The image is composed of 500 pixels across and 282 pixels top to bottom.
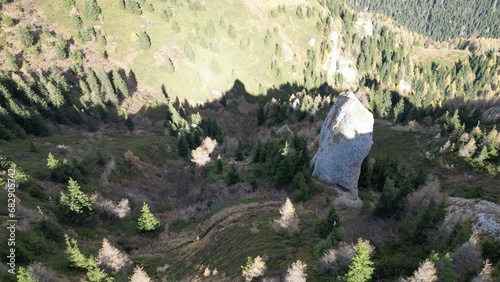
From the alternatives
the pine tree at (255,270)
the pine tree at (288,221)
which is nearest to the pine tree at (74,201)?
the pine tree at (255,270)

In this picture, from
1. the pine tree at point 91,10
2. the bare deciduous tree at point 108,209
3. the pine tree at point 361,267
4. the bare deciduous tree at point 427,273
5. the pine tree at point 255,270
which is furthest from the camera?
the pine tree at point 91,10

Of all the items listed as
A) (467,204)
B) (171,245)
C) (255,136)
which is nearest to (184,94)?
(255,136)

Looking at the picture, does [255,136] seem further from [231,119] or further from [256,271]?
[256,271]

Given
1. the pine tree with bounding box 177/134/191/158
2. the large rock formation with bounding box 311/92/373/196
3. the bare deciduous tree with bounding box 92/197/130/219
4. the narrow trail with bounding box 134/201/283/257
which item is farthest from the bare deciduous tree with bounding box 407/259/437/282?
the pine tree with bounding box 177/134/191/158

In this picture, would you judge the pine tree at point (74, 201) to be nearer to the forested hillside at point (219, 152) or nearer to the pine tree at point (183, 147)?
the forested hillside at point (219, 152)

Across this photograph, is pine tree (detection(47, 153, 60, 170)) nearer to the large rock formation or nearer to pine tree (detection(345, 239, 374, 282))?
the large rock formation

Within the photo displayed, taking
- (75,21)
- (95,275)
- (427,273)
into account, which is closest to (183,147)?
(95,275)

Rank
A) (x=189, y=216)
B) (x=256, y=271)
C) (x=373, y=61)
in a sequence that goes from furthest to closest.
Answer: (x=373, y=61)
(x=189, y=216)
(x=256, y=271)
